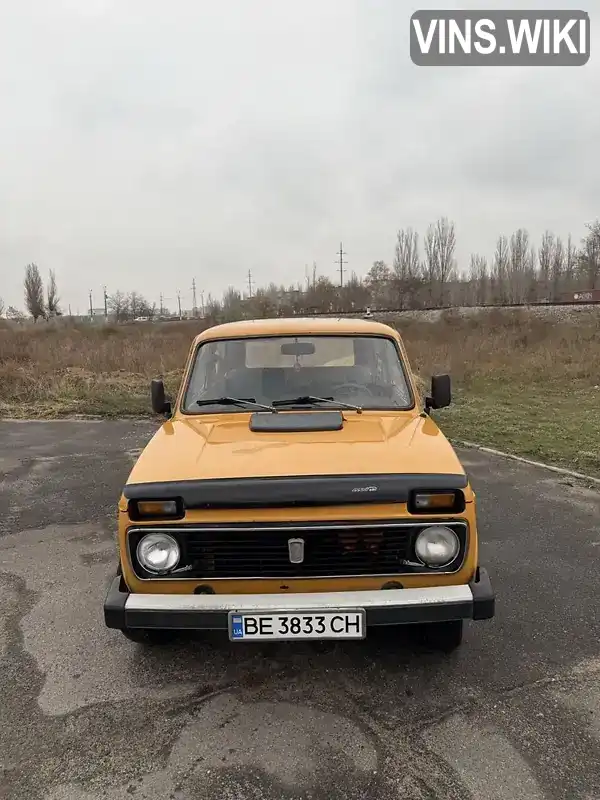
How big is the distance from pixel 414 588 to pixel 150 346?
783 inches

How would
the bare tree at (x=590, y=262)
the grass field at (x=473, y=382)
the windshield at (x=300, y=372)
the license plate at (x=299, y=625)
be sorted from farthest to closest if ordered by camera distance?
the bare tree at (x=590, y=262), the grass field at (x=473, y=382), the windshield at (x=300, y=372), the license plate at (x=299, y=625)

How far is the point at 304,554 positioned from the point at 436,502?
2.25 feet

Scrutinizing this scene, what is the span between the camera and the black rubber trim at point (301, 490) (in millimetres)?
2611

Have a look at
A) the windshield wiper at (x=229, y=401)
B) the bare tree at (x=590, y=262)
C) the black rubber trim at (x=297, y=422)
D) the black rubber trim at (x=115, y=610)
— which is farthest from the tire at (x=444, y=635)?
the bare tree at (x=590, y=262)

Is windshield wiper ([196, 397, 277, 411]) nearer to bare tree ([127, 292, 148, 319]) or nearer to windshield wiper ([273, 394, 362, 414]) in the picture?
windshield wiper ([273, 394, 362, 414])

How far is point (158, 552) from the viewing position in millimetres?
2725

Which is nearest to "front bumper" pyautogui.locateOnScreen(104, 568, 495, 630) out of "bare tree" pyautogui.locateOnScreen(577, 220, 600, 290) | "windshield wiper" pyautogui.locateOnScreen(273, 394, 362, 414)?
"windshield wiper" pyautogui.locateOnScreen(273, 394, 362, 414)

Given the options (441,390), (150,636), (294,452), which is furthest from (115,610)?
(441,390)

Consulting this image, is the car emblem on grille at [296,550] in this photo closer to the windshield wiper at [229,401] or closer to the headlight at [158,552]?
the headlight at [158,552]

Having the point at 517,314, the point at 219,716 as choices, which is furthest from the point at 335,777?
the point at 517,314

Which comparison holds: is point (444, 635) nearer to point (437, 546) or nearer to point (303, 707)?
point (437, 546)

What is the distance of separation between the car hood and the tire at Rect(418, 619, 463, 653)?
0.92m

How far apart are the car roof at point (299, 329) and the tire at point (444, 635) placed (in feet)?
7.04

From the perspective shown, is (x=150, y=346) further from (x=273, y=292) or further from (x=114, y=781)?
(x=273, y=292)
